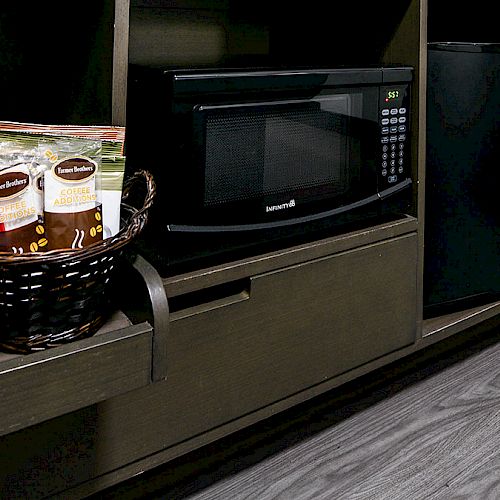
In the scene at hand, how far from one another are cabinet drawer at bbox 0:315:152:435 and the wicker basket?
3 centimetres

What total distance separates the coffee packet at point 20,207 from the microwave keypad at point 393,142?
0.66 m

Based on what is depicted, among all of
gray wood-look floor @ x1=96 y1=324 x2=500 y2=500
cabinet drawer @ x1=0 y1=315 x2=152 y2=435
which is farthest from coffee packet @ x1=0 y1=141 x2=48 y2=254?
gray wood-look floor @ x1=96 y1=324 x2=500 y2=500

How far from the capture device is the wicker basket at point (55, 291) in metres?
0.72

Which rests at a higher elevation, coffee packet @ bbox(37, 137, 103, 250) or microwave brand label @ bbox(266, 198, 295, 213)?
coffee packet @ bbox(37, 137, 103, 250)

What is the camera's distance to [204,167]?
1.00m

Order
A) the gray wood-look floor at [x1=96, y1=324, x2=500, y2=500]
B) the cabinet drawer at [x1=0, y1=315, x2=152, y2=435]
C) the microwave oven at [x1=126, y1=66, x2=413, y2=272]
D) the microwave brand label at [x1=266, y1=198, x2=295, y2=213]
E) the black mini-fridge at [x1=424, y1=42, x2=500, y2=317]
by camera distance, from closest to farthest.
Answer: the cabinet drawer at [x1=0, y1=315, x2=152, y2=435], the microwave oven at [x1=126, y1=66, x2=413, y2=272], the microwave brand label at [x1=266, y1=198, x2=295, y2=213], the gray wood-look floor at [x1=96, y1=324, x2=500, y2=500], the black mini-fridge at [x1=424, y1=42, x2=500, y2=317]

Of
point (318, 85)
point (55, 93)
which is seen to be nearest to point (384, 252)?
point (318, 85)

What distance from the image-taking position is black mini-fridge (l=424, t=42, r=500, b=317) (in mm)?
1371

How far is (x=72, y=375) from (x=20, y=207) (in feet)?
0.62

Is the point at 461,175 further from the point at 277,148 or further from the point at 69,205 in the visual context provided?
the point at 69,205

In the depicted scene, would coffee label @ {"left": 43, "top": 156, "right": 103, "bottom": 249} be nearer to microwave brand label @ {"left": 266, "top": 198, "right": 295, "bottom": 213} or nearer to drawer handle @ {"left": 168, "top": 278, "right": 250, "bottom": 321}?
drawer handle @ {"left": 168, "top": 278, "right": 250, "bottom": 321}

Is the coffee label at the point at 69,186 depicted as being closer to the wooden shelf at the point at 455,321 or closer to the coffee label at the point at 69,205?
the coffee label at the point at 69,205

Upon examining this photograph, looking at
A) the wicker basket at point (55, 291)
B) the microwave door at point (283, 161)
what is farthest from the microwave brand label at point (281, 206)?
the wicker basket at point (55, 291)

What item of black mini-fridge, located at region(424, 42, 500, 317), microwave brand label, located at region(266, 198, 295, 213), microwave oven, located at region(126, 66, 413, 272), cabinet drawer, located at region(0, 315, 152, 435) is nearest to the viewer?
cabinet drawer, located at region(0, 315, 152, 435)
